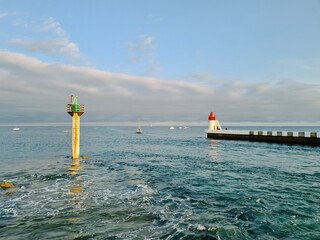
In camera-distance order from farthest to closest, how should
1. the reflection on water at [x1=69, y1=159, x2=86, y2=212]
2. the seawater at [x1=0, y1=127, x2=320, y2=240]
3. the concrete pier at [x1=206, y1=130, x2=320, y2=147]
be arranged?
the concrete pier at [x1=206, y1=130, x2=320, y2=147], the reflection on water at [x1=69, y1=159, x2=86, y2=212], the seawater at [x1=0, y1=127, x2=320, y2=240]

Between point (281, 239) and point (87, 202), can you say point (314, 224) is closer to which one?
point (281, 239)

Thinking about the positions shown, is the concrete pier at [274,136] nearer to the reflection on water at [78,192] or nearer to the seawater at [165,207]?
the seawater at [165,207]

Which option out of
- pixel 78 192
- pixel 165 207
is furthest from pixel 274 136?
pixel 78 192

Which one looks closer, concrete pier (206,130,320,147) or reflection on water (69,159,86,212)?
reflection on water (69,159,86,212)

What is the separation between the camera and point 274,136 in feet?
181

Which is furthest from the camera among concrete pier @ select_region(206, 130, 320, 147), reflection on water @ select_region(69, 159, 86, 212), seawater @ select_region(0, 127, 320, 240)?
concrete pier @ select_region(206, 130, 320, 147)

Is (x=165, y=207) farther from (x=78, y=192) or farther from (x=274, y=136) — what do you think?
(x=274, y=136)

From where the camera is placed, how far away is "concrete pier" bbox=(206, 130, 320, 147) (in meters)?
48.2

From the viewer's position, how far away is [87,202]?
12.4 metres

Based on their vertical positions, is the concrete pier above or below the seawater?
above

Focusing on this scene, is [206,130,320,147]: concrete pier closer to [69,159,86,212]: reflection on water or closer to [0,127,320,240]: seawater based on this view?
[0,127,320,240]: seawater

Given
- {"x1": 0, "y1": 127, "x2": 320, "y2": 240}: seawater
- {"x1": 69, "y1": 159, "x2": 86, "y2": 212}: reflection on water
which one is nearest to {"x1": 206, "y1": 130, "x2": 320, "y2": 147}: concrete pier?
{"x1": 0, "y1": 127, "x2": 320, "y2": 240}: seawater

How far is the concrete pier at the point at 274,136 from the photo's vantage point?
158 ft

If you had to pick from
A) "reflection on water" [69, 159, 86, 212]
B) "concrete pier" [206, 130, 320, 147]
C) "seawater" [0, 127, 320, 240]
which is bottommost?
"reflection on water" [69, 159, 86, 212]
